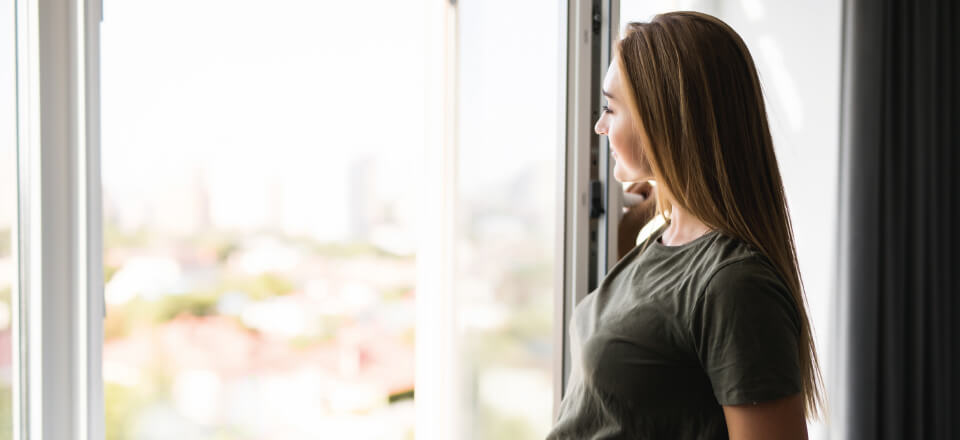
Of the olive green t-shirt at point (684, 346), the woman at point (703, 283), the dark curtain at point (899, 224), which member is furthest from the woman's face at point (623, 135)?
the dark curtain at point (899, 224)

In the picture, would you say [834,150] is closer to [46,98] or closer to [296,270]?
[296,270]

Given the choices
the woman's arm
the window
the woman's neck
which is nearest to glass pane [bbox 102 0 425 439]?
the window

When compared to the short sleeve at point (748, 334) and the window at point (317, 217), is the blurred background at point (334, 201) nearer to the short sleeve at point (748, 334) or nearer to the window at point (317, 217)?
the window at point (317, 217)

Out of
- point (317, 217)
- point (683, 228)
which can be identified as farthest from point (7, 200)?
point (683, 228)

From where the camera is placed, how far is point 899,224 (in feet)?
6.49

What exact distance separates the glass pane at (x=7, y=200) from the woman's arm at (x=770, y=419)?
1.06 metres

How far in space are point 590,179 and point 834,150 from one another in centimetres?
100

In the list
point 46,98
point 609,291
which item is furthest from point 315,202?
point 609,291

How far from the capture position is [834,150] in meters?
1.97

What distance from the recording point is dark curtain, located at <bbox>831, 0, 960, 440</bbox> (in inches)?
75.4

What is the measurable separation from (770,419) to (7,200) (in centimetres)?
111

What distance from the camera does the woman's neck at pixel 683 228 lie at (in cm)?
94

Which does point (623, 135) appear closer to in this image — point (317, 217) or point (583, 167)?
point (583, 167)

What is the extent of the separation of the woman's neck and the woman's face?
0.22ft
